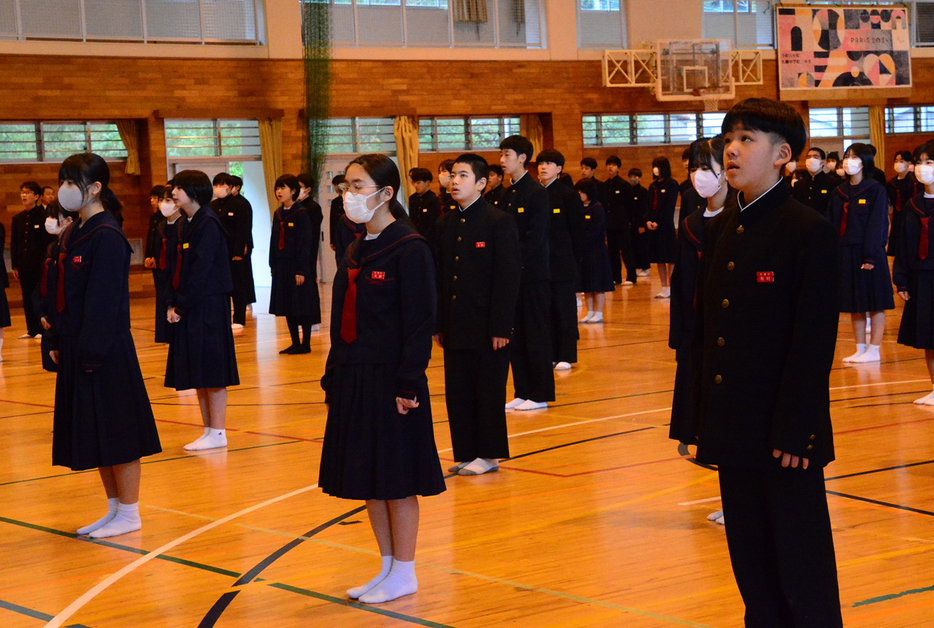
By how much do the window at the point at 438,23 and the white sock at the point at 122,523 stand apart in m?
16.2

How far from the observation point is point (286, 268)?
38.8 feet

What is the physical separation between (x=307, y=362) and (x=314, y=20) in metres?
10.6

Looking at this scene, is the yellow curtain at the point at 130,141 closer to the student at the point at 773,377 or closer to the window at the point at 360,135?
the window at the point at 360,135

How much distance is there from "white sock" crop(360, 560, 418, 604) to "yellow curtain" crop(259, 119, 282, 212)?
16.5m

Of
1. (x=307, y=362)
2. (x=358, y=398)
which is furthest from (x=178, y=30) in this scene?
(x=358, y=398)

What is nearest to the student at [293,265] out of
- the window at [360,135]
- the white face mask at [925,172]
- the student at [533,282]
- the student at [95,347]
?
the student at [533,282]

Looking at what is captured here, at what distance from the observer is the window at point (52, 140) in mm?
18344

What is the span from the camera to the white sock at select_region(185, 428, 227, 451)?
7125 millimetres

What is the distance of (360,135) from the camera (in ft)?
69.7

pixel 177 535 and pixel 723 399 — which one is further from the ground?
pixel 723 399

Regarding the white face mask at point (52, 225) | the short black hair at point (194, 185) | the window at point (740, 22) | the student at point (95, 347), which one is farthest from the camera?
the window at point (740, 22)

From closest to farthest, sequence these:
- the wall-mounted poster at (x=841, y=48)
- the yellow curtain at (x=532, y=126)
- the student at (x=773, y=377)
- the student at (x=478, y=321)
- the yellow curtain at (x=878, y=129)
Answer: the student at (x=773, y=377)
the student at (x=478, y=321)
the yellow curtain at (x=532, y=126)
the wall-mounted poster at (x=841, y=48)
the yellow curtain at (x=878, y=129)

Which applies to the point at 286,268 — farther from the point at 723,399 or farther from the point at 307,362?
the point at 723,399

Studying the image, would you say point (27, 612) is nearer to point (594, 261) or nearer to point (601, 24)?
point (594, 261)
